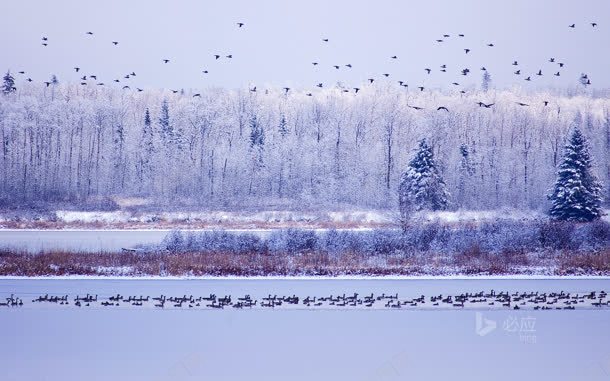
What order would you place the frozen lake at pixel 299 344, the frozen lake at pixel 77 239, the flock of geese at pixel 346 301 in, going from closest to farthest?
the frozen lake at pixel 299 344
the flock of geese at pixel 346 301
the frozen lake at pixel 77 239

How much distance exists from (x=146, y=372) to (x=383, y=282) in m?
11.8

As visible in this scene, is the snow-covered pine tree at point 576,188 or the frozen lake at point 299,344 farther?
the snow-covered pine tree at point 576,188

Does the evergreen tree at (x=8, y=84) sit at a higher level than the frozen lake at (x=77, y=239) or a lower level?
higher

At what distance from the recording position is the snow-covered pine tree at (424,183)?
1896 inches

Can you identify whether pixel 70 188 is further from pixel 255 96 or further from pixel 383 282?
pixel 383 282

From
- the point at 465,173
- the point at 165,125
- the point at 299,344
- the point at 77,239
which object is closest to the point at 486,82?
the point at 465,173

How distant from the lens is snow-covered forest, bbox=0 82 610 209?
62312mm

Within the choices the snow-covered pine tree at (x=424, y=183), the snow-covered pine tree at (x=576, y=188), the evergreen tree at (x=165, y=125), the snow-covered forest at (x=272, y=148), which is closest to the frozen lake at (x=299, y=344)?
the snow-covered pine tree at (x=576, y=188)

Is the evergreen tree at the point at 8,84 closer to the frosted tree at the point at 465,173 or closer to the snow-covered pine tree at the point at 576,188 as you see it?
the frosted tree at the point at 465,173

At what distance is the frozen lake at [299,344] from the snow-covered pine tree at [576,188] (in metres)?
26.7

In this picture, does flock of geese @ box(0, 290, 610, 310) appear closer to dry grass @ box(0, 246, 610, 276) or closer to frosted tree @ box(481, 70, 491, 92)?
dry grass @ box(0, 246, 610, 276)

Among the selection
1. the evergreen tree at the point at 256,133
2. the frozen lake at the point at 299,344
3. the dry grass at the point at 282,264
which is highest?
the evergreen tree at the point at 256,133

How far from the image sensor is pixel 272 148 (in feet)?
222

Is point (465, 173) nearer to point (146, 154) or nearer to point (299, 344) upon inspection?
point (146, 154)
